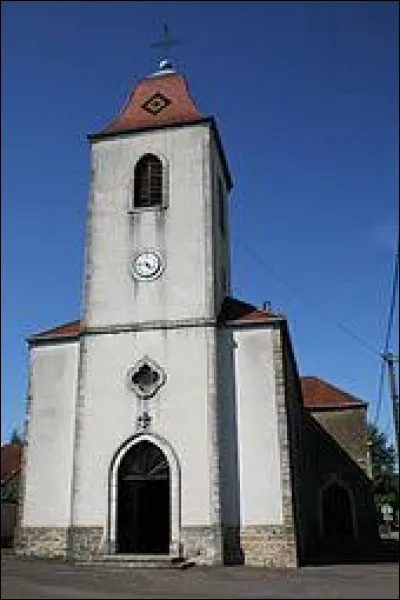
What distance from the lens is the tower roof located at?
82.2 feet

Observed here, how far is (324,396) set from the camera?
35.8 meters

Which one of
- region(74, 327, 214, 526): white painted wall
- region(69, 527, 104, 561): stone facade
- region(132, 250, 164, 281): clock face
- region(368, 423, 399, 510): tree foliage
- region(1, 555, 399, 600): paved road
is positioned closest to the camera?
region(1, 555, 399, 600): paved road

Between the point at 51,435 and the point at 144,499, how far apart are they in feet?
11.0

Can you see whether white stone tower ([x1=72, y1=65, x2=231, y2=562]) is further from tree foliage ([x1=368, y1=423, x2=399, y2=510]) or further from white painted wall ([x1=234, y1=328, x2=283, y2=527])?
tree foliage ([x1=368, y1=423, x2=399, y2=510])

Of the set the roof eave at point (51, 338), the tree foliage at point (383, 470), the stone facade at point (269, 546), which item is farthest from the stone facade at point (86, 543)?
the tree foliage at point (383, 470)

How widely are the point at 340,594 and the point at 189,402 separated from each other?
28.0 ft

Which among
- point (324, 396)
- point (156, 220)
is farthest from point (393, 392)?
point (324, 396)

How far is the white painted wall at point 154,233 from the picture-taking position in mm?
21922

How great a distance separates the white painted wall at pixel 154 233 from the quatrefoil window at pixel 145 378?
1.51m

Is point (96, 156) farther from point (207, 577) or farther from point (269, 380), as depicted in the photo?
point (207, 577)

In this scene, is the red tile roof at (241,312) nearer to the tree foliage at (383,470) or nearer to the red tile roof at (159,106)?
the red tile roof at (159,106)

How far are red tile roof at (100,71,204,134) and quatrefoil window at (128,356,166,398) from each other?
346 inches

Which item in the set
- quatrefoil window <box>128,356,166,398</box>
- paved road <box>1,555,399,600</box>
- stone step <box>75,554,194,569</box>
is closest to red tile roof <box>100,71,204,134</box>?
quatrefoil window <box>128,356,166,398</box>

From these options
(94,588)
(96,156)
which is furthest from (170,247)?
(94,588)
